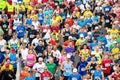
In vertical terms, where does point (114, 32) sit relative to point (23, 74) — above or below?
above

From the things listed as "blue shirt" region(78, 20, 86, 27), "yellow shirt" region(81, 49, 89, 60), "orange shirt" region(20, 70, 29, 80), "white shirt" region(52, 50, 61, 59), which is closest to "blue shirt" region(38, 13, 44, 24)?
"blue shirt" region(78, 20, 86, 27)

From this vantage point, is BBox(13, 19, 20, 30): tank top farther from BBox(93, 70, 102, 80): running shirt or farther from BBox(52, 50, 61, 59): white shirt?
BBox(93, 70, 102, 80): running shirt

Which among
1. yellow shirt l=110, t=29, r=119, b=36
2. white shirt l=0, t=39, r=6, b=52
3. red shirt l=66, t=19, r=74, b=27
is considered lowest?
yellow shirt l=110, t=29, r=119, b=36

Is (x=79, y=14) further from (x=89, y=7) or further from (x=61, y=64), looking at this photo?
(x=61, y=64)

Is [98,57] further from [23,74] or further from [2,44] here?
[2,44]

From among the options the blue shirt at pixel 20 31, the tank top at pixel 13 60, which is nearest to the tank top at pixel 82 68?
the tank top at pixel 13 60

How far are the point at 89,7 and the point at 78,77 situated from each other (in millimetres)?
6885

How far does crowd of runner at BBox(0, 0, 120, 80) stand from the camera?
16.8 meters

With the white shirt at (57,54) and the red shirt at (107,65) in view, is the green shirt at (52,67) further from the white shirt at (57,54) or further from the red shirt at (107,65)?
the red shirt at (107,65)

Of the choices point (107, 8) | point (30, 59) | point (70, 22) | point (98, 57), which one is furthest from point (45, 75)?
point (107, 8)

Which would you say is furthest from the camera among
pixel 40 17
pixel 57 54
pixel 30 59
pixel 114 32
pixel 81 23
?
pixel 40 17

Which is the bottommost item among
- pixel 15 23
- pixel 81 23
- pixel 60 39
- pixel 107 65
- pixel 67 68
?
pixel 107 65

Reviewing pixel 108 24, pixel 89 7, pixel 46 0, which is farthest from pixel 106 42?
pixel 46 0

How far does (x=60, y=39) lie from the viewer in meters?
19.7
